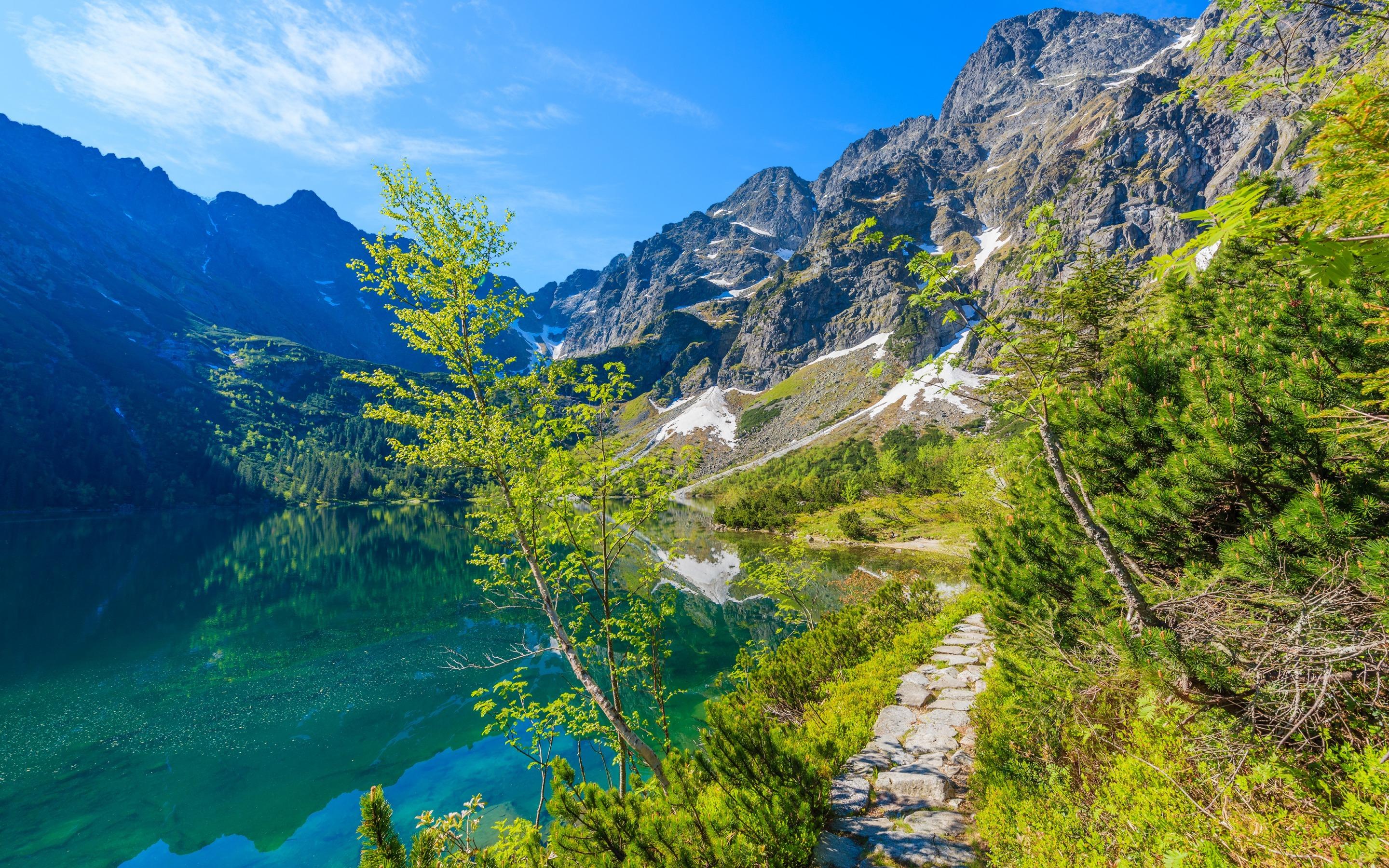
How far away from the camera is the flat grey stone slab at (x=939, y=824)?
5.35m

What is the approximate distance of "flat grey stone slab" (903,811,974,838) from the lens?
5.35 metres

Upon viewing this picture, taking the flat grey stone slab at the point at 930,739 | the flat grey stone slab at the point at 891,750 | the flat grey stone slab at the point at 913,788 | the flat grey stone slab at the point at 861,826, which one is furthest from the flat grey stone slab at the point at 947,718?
the flat grey stone slab at the point at 861,826

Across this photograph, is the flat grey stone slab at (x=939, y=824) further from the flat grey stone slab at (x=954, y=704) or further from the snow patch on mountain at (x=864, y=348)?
the snow patch on mountain at (x=864, y=348)

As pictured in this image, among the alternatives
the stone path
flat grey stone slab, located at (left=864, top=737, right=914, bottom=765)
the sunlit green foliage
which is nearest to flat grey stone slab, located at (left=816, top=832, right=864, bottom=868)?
the stone path

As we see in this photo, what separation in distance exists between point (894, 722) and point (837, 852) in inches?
144

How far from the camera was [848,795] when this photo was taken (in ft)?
20.4

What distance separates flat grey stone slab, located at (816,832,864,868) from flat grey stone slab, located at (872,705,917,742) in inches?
108

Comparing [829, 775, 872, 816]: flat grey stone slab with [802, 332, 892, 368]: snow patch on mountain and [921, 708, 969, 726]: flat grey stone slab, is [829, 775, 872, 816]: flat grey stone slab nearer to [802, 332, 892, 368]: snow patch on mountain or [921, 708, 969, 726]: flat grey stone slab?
[921, 708, 969, 726]: flat grey stone slab

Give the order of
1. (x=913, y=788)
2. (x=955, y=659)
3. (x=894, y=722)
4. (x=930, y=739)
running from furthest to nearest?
(x=955, y=659) → (x=894, y=722) → (x=930, y=739) → (x=913, y=788)

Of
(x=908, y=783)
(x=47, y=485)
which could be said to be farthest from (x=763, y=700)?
(x=47, y=485)

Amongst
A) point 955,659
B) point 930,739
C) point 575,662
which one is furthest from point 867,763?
point 955,659

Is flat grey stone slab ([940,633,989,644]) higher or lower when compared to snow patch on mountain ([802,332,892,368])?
lower

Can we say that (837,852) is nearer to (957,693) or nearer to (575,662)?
(575,662)

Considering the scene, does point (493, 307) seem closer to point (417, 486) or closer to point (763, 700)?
point (763, 700)
